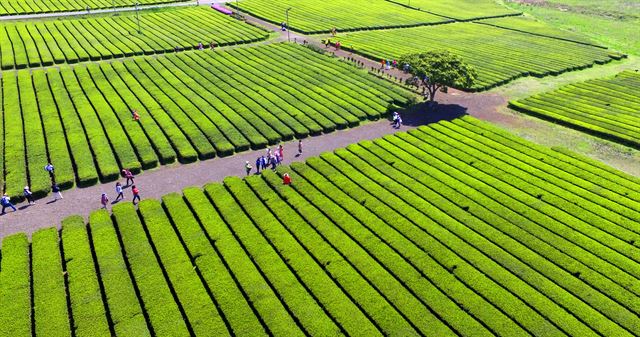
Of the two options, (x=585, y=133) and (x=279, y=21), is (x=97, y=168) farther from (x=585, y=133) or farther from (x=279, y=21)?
(x=279, y=21)

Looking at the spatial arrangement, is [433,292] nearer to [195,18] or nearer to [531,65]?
[531,65]

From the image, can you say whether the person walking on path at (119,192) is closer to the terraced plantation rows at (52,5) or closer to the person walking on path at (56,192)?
the person walking on path at (56,192)

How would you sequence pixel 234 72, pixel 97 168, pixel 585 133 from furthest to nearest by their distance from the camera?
pixel 234 72 < pixel 585 133 < pixel 97 168

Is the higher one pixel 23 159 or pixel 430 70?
pixel 430 70

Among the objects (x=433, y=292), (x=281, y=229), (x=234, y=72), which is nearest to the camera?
(x=433, y=292)

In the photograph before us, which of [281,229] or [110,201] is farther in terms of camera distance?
[110,201]

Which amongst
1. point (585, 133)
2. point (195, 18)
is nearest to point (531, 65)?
point (585, 133)

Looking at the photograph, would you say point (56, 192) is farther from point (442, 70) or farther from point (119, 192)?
point (442, 70)

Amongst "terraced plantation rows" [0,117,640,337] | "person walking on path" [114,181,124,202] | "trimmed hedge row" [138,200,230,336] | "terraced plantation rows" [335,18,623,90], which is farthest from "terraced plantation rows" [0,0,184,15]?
"trimmed hedge row" [138,200,230,336]

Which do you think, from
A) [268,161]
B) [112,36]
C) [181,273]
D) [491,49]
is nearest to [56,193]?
[181,273]
